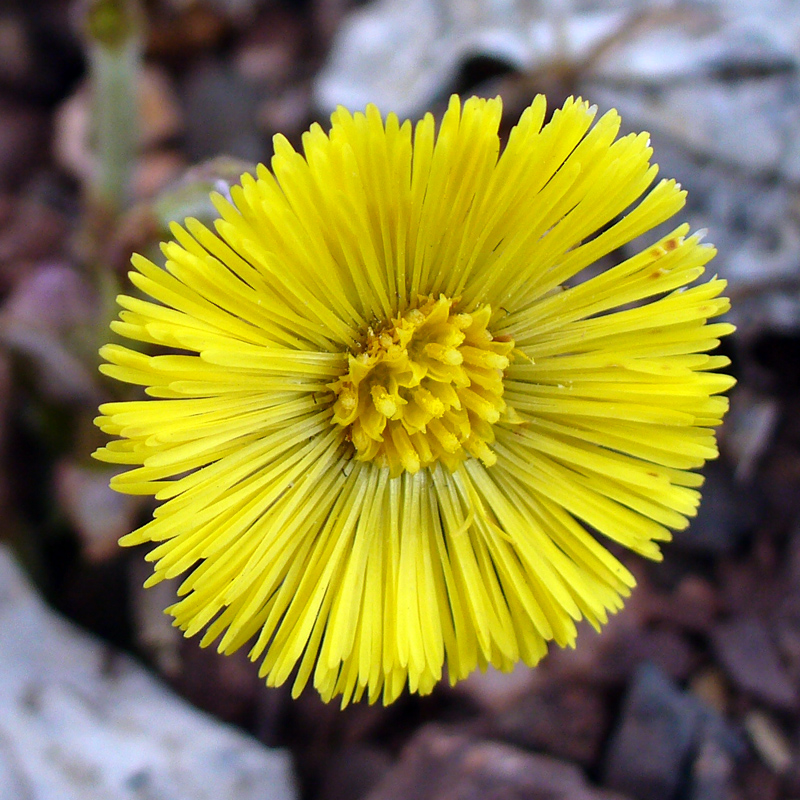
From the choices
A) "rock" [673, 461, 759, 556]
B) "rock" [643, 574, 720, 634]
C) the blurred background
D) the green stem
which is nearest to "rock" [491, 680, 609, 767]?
the blurred background

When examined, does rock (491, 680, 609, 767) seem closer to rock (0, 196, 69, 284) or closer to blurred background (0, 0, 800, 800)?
blurred background (0, 0, 800, 800)

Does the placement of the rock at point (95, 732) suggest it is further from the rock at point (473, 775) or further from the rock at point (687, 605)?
the rock at point (687, 605)

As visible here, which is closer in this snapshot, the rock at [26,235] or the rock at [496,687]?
the rock at [496,687]

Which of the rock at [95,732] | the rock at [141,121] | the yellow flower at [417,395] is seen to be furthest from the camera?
the rock at [141,121]

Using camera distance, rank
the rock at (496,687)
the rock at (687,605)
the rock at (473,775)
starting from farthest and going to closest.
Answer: the rock at (687,605) → the rock at (496,687) → the rock at (473,775)

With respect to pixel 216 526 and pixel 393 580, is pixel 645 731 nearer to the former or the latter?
pixel 393 580

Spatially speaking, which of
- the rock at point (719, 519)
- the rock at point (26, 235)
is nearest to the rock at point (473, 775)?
the rock at point (719, 519)

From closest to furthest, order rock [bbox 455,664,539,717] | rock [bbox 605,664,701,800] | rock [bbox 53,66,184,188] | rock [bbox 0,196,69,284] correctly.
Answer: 1. rock [bbox 605,664,701,800]
2. rock [bbox 455,664,539,717]
3. rock [bbox 0,196,69,284]
4. rock [bbox 53,66,184,188]
